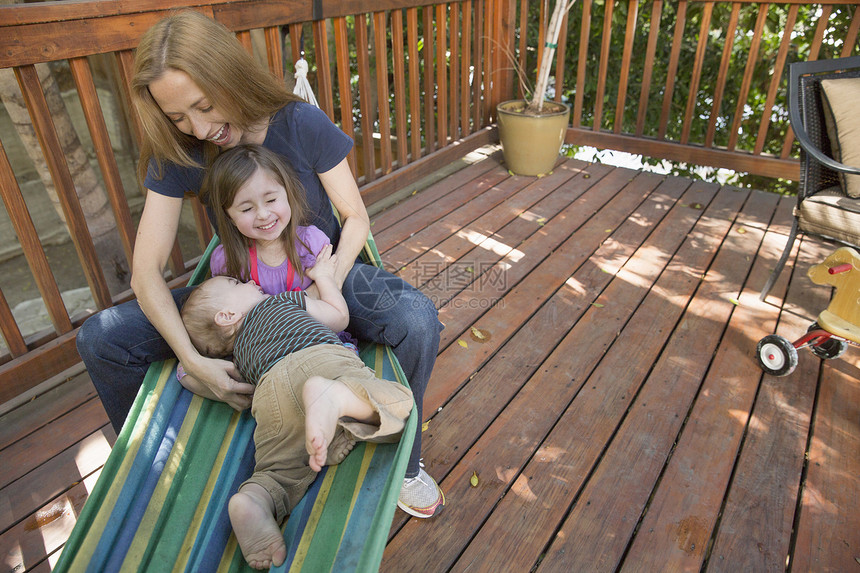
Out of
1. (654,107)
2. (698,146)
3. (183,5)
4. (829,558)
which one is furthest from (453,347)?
(654,107)

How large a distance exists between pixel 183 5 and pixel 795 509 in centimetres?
278

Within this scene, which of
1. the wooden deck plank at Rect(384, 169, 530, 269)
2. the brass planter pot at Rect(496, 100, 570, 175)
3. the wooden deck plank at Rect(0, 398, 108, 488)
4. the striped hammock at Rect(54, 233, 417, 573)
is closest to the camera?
the striped hammock at Rect(54, 233, 417, 573)

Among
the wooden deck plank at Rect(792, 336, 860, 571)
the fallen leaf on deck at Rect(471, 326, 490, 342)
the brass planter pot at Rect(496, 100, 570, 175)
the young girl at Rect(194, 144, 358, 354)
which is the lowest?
the wooden deck plank at Rect(792, 336, 860, 571)

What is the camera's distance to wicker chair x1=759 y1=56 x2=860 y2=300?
2270 mm

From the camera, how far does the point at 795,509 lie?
1674 mm

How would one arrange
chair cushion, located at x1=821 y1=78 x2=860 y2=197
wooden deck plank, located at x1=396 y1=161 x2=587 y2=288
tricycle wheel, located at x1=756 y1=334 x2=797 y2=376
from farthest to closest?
wooden deck plank, located at x1=396 y1=161 x2=587 y2=288
chair cushion, located at x1=821 y1=78 x2=860 y2=197
tricycle wheel, located at x1=756 y1=334 x2=797 y2=376

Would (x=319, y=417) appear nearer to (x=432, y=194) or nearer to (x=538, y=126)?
(x=432, y=194)

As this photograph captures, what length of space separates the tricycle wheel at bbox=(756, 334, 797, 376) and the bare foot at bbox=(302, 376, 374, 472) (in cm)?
170

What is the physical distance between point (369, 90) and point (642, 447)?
2.56 m

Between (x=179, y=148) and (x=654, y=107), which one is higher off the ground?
(x=179, y=148)

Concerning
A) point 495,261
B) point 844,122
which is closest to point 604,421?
point 495,261

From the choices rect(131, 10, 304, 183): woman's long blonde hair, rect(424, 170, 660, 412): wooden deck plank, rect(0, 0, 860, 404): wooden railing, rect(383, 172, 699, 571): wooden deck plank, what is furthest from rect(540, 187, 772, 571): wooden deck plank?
rect(0, 0, 860, 404): wooden railing

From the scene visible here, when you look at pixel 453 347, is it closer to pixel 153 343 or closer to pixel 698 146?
pixel 153 343

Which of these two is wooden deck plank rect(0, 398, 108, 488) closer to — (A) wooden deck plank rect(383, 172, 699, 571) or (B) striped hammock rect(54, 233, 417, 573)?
(B) striped hammock rect(54, 233, 417, 573)
